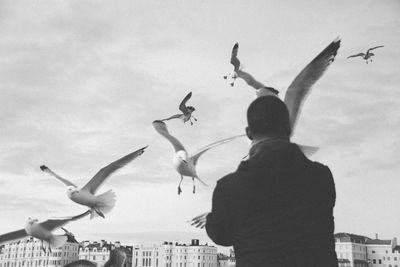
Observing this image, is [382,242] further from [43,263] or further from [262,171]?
[262,171]

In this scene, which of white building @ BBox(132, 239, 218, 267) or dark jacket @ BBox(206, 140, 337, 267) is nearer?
dark jacket @ BBox(206, 140, 337, 267)

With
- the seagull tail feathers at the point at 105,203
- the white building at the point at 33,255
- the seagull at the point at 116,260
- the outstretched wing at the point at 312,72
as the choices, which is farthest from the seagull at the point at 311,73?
the white building at the point at 33,255

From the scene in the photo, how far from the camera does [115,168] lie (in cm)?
661

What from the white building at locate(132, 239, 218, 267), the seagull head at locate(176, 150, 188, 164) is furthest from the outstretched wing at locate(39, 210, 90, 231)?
the white building at locate(132, 239, 218, 267)

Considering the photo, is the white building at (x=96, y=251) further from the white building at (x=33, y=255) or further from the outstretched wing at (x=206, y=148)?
the outstretched wing at (x=206, y=148)

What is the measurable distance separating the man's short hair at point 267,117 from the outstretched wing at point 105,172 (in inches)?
170

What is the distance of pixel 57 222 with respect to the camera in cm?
615

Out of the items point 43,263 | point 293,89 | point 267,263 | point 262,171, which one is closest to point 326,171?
point 262,171

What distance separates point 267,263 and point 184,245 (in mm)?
98666

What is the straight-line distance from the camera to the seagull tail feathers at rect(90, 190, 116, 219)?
20.6ft

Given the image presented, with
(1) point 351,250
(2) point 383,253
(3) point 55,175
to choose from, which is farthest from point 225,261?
(3) point 55,175

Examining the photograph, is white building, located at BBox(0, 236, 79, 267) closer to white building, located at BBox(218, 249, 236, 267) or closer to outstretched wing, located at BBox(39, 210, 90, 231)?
white building, located at BBox(218, 249, 236, 267)

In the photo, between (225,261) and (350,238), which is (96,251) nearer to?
(225,261)

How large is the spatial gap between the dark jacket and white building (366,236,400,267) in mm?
93182
